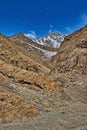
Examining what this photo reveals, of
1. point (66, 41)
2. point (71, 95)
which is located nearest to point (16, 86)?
point (71, 95)

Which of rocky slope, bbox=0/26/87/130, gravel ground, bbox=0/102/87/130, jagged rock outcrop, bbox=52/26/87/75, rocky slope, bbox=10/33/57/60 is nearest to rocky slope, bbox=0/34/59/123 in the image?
rocky slope, bbox=0/26/87/130

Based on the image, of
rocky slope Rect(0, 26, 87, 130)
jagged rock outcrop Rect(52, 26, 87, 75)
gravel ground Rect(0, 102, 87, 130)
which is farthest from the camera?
jagged rock outcrop Rect(52, 26, 87, 75)

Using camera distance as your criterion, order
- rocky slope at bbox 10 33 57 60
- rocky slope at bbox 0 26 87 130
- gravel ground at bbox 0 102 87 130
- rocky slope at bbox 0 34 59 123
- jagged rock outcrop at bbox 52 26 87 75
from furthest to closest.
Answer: rocky slope at bbox 10 33 57 60 → jagged rock outcrop at bbox 52 26 87 75 → rocky slope at bbox 0 34 59 123 → rocky slope at bbox 0 26 87 130 → gravel ground at bbox 0 102 87 130

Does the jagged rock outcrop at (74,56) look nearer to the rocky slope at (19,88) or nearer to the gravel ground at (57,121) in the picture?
the rocky slope at (19,88)

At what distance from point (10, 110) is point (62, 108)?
6.48 m

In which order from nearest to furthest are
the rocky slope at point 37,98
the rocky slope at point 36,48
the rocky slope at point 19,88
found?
1. the rocky slope at point 37,98
2. the rocky slope at point 19,88
3. the rocky slope at point 36,48

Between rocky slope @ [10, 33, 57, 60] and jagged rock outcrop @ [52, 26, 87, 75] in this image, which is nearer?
jagged rock outcrop @ [52, 26, 87, 75]

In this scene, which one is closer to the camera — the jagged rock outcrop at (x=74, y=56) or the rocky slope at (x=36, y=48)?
the jagged rock outcrop at (x=74, y=56)

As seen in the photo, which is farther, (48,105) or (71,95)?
(71,95)

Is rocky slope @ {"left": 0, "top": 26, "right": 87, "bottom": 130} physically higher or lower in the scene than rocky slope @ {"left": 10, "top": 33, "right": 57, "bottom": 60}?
lower

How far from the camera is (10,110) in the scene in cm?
2705

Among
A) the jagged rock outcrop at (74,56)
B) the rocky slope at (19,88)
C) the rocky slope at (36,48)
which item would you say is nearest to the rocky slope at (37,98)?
the rocky slope at (19,88)

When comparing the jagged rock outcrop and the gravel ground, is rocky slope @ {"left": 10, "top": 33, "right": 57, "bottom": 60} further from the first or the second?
the gravel ground

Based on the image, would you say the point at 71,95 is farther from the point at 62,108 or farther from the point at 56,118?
the point at 56,118
